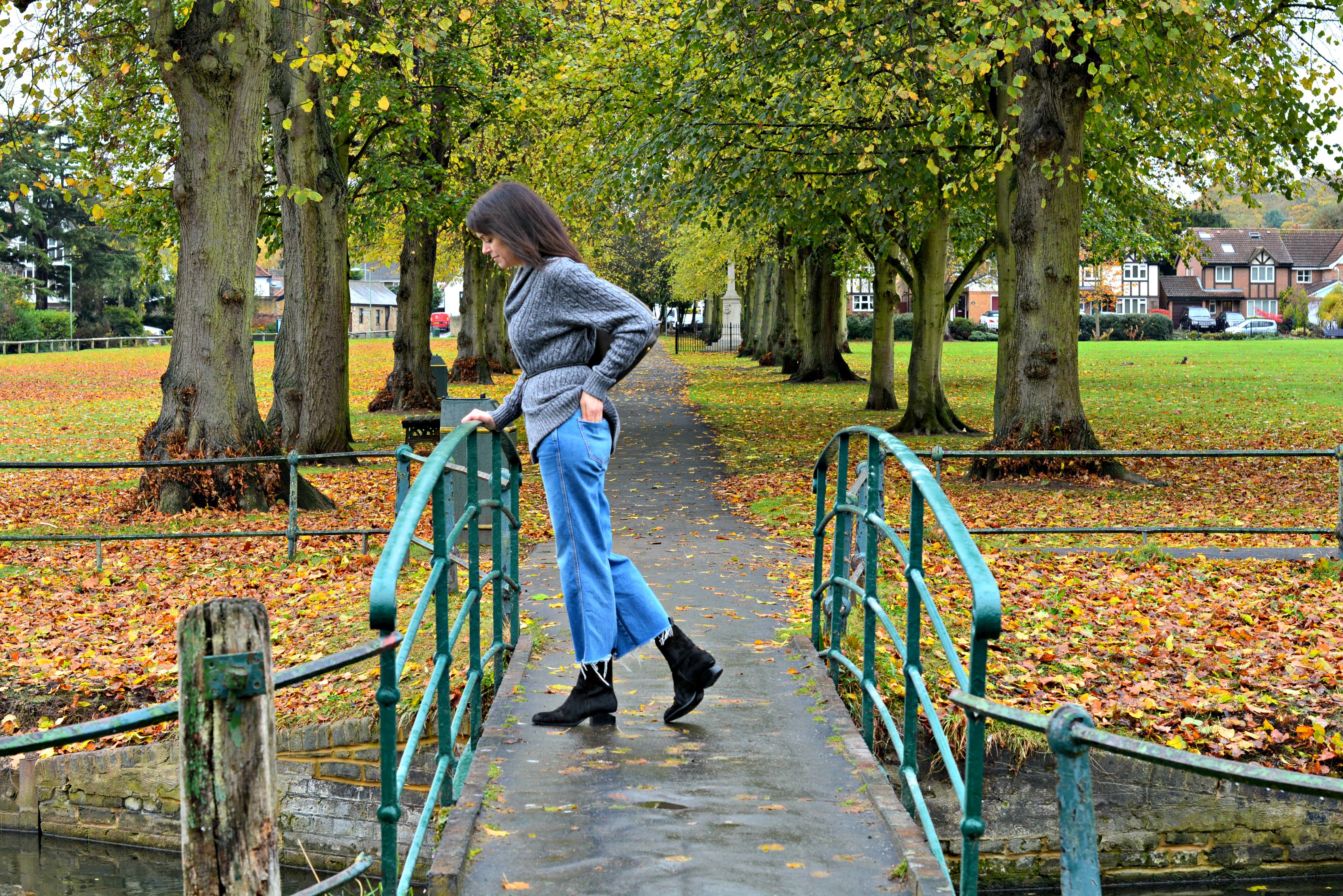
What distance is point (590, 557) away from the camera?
494 centimetres

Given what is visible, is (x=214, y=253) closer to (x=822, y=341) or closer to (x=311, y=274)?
(x=311, y=274)

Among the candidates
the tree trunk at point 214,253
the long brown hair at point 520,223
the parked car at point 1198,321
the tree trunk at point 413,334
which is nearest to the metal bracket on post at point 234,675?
the long brown hair at point 520,223

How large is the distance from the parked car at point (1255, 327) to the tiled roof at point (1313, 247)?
1938 cm

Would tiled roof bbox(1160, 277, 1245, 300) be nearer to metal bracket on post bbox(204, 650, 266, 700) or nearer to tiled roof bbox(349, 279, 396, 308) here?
tiled roof bbox(349, 279, 396, 308)

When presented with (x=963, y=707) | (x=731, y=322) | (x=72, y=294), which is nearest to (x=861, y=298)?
(x=731, y=322)

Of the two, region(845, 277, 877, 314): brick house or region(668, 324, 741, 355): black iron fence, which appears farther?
region(845, 277, 877, 314): brick house

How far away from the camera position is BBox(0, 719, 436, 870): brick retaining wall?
6.57 meters

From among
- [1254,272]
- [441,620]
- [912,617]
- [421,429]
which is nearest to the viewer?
[912,617]

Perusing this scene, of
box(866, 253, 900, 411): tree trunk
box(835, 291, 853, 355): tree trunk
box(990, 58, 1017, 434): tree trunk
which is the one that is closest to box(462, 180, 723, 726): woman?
box(990, 58, 1017, 434): tree trunk

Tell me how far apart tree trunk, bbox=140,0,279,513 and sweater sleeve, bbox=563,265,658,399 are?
25.6ft

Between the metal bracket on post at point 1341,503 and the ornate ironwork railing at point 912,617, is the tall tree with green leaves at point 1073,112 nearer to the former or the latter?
the metal bracket on post at point 1341,503

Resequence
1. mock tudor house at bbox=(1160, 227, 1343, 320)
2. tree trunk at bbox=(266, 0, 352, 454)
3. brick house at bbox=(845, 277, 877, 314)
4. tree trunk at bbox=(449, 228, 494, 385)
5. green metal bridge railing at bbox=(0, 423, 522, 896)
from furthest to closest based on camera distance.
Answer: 1. mock tudor house at bbox=(1160, 227, 1343, 320)
2. brick house at bbox=(845, 277, 877, 314)
3. tree trunk at bbox=(449, 228, 494, 385)
4. tree trunk at bbox=(266, 0, 352, 454)
5. green metal bridge railing at bbox=(0, 423, 522, 896)

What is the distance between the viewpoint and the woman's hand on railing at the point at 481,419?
4.88m

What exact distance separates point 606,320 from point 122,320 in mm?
69573
